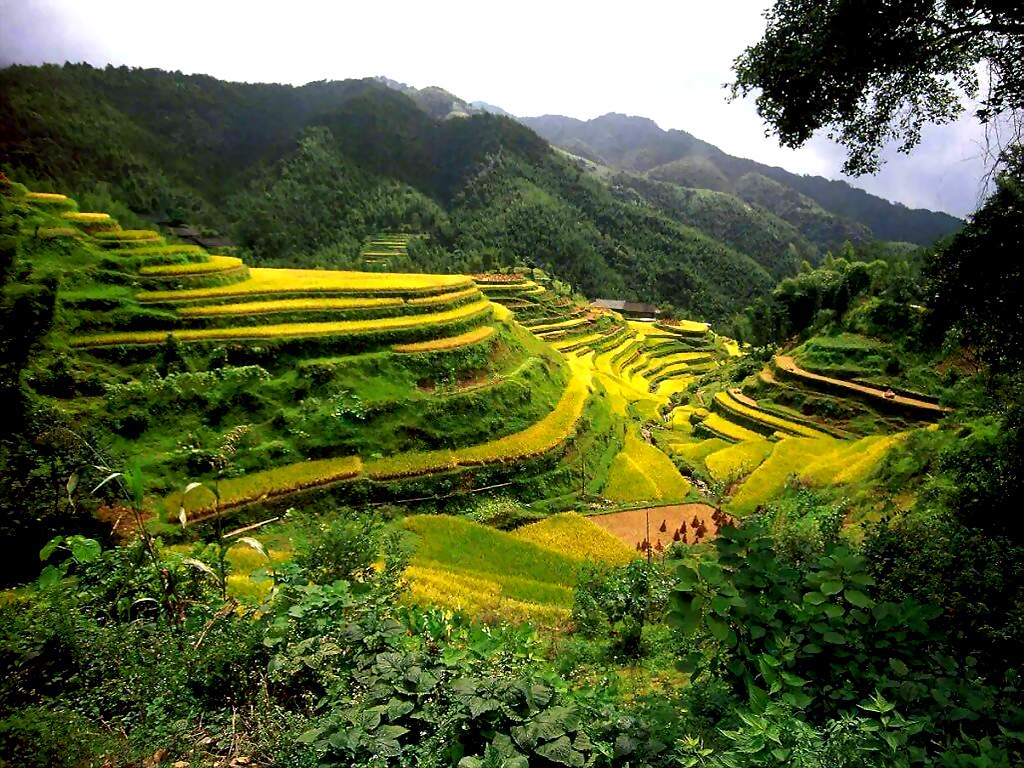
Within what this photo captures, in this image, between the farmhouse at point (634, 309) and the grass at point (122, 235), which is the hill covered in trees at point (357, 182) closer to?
the farmhouse at point (634, 309)

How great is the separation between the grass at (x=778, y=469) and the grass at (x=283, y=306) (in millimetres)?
18979

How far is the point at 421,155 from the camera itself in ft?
492

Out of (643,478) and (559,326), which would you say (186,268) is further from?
(559,326)

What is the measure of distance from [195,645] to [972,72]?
→ 9513 mm

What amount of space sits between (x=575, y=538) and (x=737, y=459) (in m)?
13.2

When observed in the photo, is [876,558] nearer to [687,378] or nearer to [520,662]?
[520,662]

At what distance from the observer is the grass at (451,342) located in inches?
950

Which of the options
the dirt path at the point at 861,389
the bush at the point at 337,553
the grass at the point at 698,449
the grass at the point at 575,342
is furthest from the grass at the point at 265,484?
the grass at the point at 575,342

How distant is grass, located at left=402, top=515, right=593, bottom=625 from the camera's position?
419 inches

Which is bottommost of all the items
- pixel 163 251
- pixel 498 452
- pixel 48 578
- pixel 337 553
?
pixel 498 452

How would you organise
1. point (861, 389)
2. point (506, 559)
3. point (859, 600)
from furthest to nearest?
point (861, 389)
point (506, 559)
point (859, 600)

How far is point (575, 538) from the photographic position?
62.2 ft

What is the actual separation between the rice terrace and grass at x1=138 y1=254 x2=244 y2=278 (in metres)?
0.19

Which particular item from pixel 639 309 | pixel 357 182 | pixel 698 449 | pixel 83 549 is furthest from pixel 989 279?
pixel 357 182
